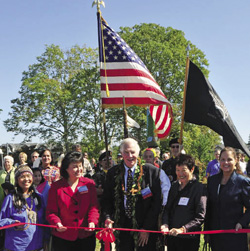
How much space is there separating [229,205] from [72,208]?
192 centimetres

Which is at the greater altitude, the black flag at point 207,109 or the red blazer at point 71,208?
the black flag at point 207,109

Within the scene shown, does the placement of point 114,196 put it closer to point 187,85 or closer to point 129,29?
point 187,85

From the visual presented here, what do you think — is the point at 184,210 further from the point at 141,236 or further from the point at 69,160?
the point at 69,160

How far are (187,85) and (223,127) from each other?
111 cm

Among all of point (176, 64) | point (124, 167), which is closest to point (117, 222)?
point (124, 167)

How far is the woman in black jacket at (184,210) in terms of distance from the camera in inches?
157

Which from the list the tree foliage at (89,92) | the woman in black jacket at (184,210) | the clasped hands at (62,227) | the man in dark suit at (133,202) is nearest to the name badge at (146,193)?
the man in dark suit at (133,202)

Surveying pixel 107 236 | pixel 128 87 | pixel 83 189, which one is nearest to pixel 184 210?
pixel 107 236

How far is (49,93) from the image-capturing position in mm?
29344

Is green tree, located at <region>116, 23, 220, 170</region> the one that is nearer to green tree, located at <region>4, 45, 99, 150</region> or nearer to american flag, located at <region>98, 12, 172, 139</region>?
green tree, located at <region>4, 45, 99, 150</region>

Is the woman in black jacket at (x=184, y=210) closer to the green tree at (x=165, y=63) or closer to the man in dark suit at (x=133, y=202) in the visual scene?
the man in dark suit at (x=133, y=202)

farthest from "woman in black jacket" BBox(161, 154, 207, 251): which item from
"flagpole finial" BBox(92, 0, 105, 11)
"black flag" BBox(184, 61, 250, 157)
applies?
"flagpole finial" BBox(92, 0, 105, 11)

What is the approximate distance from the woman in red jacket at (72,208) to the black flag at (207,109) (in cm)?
259

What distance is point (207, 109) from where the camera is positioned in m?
5.96
